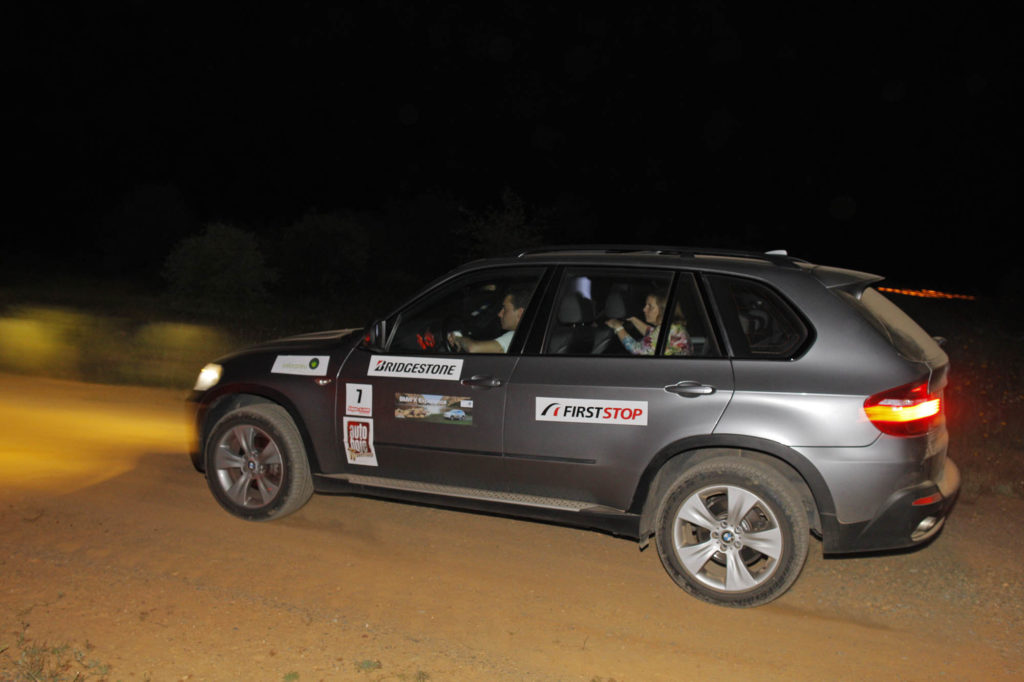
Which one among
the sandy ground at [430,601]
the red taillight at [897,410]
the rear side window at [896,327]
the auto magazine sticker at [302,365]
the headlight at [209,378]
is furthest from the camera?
the headlight at [209,378]

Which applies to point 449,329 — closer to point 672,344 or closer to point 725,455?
point 672,344

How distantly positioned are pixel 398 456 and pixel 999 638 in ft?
10.9

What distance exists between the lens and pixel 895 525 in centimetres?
468

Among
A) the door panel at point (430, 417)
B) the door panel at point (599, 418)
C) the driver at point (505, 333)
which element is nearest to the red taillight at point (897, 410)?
the door panel at point (599, 418)

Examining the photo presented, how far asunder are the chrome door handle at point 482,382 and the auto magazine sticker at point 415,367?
0.07m

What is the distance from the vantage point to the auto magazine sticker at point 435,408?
5.42m

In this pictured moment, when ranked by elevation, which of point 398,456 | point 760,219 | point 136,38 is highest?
point 136,38

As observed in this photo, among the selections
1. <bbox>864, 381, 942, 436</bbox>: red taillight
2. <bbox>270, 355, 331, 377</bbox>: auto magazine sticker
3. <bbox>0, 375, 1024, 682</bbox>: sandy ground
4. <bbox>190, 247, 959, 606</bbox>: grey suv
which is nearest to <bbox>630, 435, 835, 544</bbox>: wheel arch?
<bbox>190, 247, 959, 606</bbox>: grey suv

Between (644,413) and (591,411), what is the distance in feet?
0.97

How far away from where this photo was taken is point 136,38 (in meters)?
59.2

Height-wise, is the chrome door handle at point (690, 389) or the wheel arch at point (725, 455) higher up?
the chrome door handle at point (690, 389)

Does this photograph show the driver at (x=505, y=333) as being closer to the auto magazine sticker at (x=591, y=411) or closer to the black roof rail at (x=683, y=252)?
the black roof rail at (x=683, y=252)

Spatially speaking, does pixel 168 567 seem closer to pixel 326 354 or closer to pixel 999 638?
pixel 326 354

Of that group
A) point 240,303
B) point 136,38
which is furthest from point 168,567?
point 136,38
